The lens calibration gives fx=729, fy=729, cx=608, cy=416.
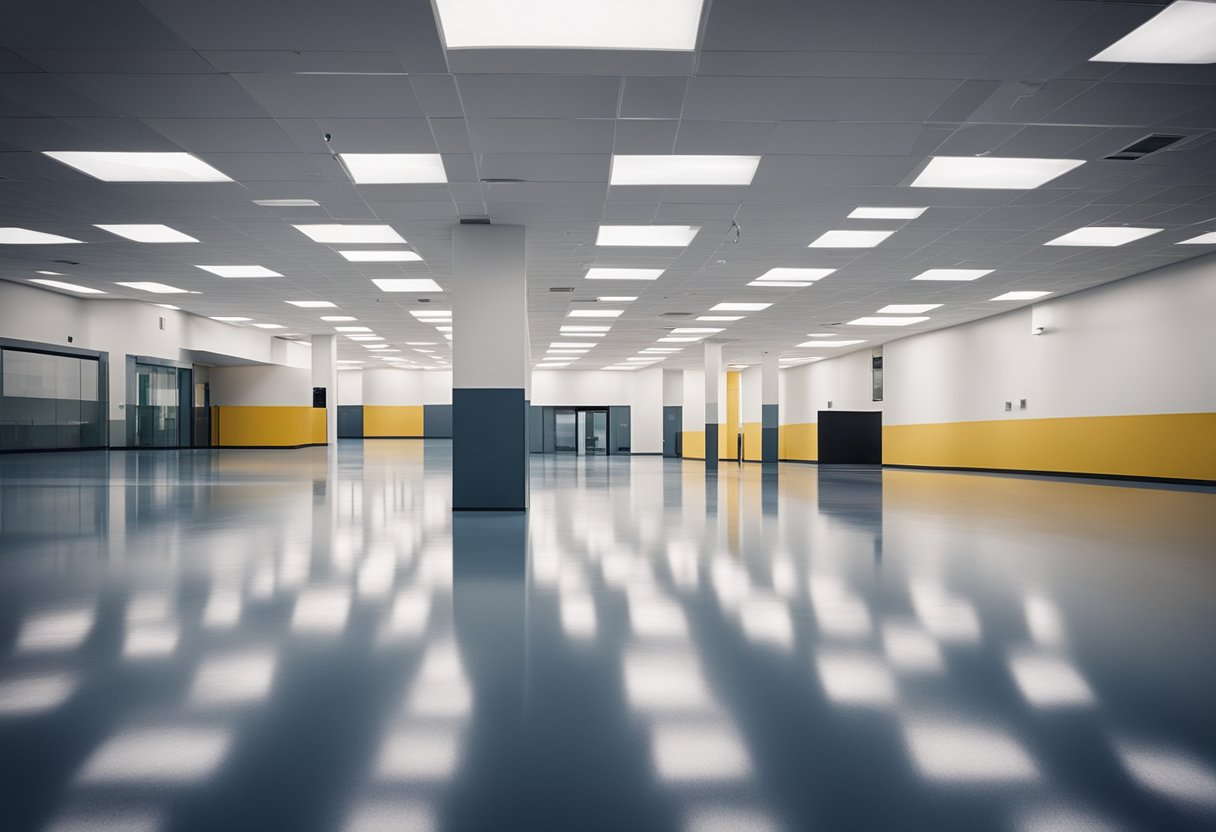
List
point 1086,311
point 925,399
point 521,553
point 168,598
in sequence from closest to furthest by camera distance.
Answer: point 168,598
point 521,553
point 1086,311
point 925,399

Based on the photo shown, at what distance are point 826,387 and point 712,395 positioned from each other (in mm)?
9381

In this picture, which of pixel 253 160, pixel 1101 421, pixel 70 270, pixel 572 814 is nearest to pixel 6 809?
pixel 572 814

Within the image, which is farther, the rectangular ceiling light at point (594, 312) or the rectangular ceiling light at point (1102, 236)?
the rectangular ceiling light at point (594, 312)

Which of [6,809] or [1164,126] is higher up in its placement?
[1164,126]

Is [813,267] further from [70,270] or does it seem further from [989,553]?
[70,270]

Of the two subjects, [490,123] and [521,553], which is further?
[490,123]

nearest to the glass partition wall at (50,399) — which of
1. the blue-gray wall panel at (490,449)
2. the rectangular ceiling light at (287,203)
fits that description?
the rectangular ceiling light at (287,203)

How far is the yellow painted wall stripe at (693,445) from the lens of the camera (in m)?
40.8

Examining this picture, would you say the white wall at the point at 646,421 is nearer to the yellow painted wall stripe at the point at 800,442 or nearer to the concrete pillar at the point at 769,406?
the yellow painted wall stripe at the point at 800,442

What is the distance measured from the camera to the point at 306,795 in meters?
2.54

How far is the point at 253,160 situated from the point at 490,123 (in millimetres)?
3647

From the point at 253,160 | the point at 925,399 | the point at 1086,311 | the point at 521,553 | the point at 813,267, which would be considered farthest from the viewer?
the point at 925,399

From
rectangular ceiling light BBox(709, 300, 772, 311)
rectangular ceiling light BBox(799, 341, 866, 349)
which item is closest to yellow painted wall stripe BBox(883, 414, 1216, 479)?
rectangular ceiling light BBox(799, 341, 866, 349)

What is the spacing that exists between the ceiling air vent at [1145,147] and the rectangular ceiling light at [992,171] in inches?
17.7
